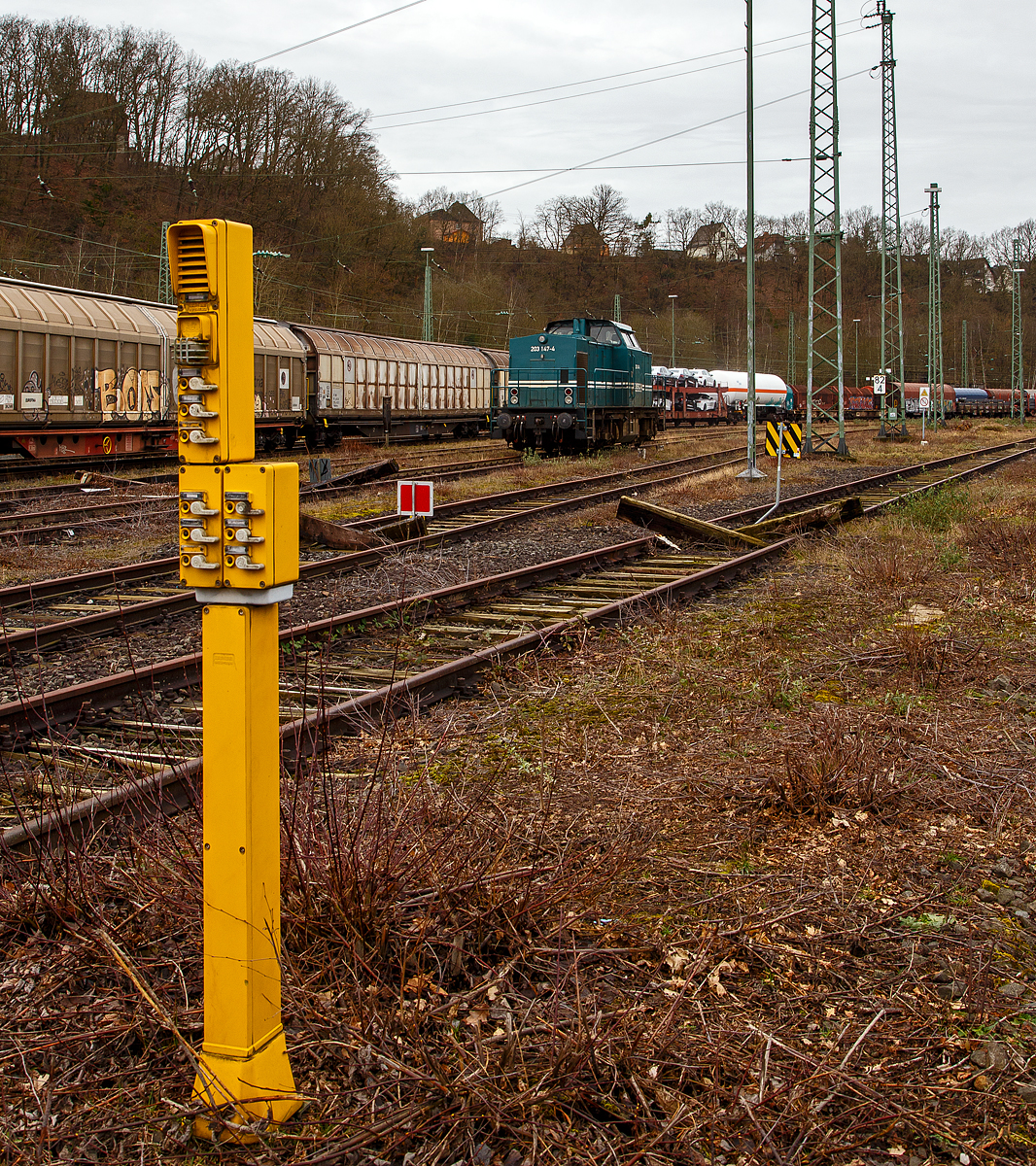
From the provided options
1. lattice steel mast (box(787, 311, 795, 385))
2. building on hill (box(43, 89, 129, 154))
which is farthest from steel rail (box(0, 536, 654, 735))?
lattice steel mast (box(787, 311, 795, 385))

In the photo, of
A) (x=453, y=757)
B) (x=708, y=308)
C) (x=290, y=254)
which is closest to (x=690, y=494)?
(x=453, y=757)

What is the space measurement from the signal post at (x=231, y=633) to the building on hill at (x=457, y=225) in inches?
2656

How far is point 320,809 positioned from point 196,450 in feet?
7.12

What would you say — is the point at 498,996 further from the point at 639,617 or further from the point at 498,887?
the point at 639,617

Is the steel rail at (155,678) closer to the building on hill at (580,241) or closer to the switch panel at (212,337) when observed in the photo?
the switch panel at (212,337)

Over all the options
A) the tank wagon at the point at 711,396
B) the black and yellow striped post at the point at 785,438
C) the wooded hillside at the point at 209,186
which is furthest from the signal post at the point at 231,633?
the tank wagon at the point at 711,396

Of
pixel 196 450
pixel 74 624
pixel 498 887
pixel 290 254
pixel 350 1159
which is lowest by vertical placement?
pixel 350 1159

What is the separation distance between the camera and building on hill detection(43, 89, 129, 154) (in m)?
48.8

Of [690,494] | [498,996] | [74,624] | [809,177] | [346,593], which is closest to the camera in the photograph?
[498,996]

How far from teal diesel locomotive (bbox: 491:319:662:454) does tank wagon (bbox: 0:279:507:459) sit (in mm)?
1392

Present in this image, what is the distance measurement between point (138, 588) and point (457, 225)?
69217mm

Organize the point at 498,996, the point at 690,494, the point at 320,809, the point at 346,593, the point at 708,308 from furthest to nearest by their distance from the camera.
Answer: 1. the point at 708,308
2. the point at 690,494
3. the point at 346,593
4. the point at 320,809
5. the point at 498,996

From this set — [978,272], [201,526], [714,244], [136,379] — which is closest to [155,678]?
[201,526]

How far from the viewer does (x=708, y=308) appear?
87.4m
